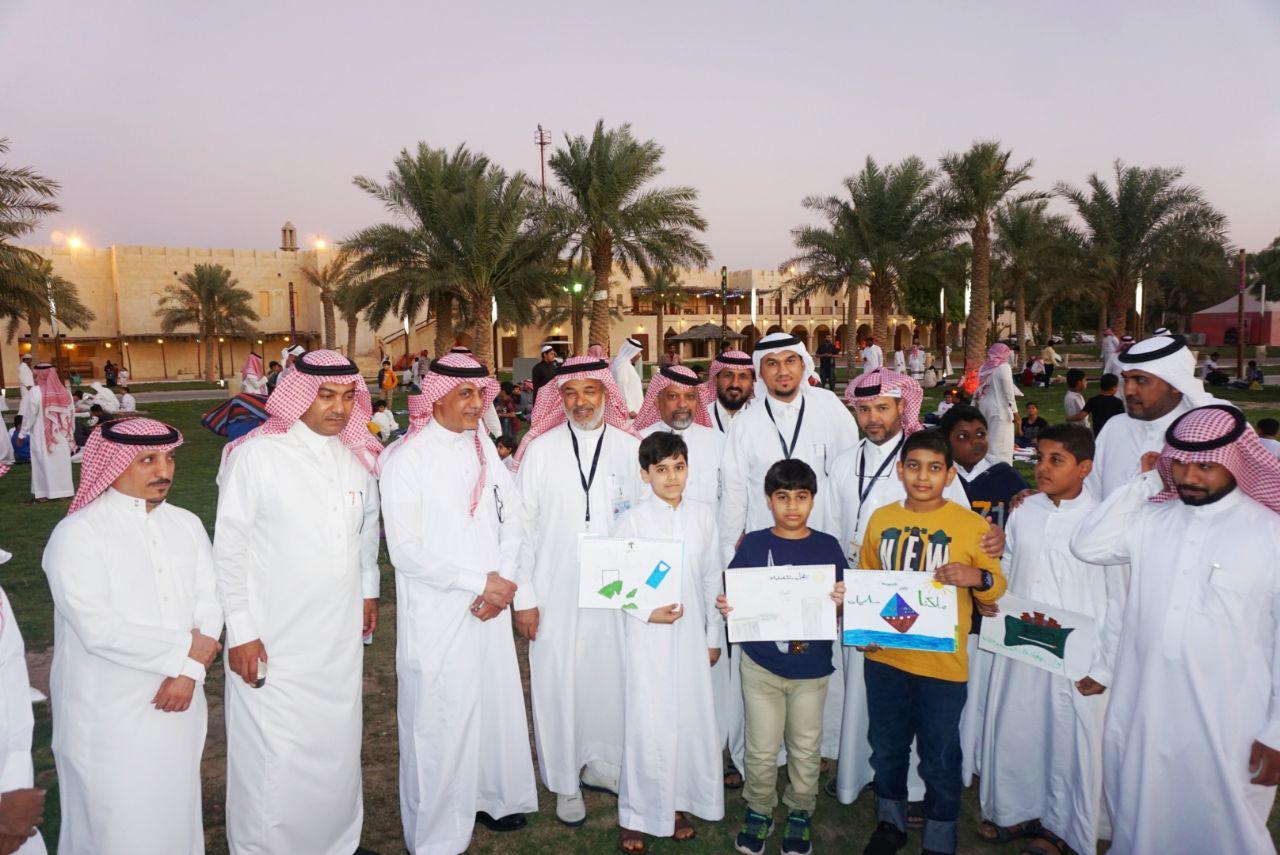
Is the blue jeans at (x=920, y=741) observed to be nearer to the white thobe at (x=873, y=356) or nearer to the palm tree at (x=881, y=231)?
the white thobe at (x=873, y=356)

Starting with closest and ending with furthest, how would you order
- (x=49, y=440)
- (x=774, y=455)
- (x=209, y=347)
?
(x=774, y=455) < (x=49, y=440) < (x=209, y=347)

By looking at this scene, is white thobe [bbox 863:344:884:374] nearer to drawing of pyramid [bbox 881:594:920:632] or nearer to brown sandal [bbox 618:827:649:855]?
drawing of pyramid [bbox 881:594:920:632]

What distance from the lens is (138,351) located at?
4888cm

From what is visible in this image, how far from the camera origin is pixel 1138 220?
1106 inches

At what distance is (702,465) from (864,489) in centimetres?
102

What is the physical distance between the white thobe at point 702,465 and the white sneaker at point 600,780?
159 cm

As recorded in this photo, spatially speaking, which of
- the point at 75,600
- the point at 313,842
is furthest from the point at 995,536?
the point at 75,600

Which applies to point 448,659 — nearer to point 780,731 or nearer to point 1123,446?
point 780,731

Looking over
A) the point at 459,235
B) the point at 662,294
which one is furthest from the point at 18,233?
the point at 662,294

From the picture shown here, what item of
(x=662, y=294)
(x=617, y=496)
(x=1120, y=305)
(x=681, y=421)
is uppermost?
(x=662, y=294)

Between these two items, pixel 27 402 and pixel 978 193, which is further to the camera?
pixel 978 193

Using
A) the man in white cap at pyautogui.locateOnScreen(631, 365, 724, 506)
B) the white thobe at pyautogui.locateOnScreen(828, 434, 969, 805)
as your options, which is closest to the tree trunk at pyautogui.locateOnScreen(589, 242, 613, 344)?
the man in white cap at pyautogui.locateOnScreen(631, 365, 724, 506)

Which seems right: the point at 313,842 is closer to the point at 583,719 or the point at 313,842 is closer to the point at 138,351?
the point at 583,719

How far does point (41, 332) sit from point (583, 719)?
2053 inches
